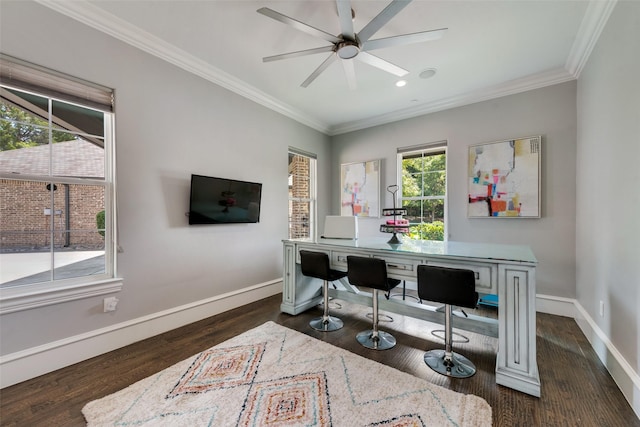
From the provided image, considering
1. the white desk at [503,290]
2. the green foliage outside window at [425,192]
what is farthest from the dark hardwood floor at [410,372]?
the green foliage outside window at [425,192]

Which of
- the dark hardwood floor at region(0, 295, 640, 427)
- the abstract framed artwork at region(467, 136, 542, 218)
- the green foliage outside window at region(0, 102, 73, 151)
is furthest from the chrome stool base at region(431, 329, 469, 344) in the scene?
the green foliage outside window at region(0, 102, 73, 151)

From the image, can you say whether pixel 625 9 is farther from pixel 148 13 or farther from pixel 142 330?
pixel 142 330

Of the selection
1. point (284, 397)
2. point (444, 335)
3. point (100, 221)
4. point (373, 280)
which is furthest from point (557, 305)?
point (100, 221)

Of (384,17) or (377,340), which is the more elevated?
(384,17)

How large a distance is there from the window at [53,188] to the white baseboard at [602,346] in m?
3.96

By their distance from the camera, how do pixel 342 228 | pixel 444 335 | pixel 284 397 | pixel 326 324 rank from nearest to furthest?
pixel 284 397
pixel 444 335
pixel 326 324
pixel 342 228

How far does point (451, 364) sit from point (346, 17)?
2754 mm

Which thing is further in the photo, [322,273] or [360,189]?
[360,189]

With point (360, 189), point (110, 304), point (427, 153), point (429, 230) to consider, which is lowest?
point (110, 304)

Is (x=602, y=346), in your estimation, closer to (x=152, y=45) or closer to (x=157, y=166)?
(x=157, y=166)

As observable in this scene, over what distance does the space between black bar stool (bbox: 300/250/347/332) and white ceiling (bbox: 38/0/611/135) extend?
86.3 inches

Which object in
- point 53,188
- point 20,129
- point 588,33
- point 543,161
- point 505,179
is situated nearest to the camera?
point 20,129

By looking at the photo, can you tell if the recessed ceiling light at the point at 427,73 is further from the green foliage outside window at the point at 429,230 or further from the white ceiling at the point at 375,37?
the green foliage outside window at the point at 429,230

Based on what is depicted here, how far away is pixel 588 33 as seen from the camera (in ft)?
7.69
